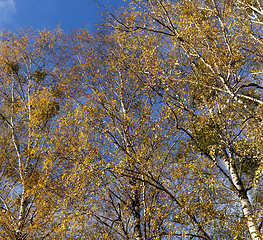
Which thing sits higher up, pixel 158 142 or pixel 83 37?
pixel 83 37

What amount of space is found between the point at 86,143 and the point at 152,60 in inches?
144

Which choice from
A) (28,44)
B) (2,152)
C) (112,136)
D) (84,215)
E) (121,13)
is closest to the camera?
(84,215)

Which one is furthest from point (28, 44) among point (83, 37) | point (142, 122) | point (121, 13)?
point (142, 122)

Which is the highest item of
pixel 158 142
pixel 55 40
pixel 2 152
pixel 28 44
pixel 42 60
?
pixel 55 40

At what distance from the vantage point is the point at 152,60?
6.31 m

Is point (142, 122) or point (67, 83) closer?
point (142, 122)

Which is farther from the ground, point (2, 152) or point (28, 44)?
point (28, 44)

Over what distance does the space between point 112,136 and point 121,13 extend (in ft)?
28.0

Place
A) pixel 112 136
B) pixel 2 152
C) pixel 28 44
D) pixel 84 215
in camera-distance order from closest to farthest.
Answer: pixel 84 215
pixel 112 136
pixel 2 152
pixel 28 44

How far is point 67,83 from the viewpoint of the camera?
1123 centimetres

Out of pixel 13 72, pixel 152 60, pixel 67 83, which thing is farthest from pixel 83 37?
pixel 152 60

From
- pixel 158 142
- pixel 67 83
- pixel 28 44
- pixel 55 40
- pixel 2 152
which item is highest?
pixel 55 40

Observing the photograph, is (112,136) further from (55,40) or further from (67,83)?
(55,40)

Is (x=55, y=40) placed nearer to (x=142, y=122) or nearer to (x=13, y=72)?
(x=13, y=72)
